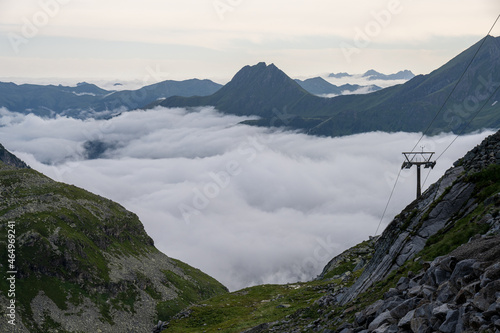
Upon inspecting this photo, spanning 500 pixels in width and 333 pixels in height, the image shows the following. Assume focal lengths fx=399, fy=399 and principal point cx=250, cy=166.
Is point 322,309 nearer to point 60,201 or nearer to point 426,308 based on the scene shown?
point 426,308

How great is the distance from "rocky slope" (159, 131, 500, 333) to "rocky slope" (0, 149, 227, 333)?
111 metres

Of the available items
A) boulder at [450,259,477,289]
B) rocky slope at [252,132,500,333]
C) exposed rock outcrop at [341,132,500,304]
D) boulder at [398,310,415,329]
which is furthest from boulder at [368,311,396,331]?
exposed rock outcrop at [341,132,500,304]

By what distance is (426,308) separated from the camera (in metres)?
17.6

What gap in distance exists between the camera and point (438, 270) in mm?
20344

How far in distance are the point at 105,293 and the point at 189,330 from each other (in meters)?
110

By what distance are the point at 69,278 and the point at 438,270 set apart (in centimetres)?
16928

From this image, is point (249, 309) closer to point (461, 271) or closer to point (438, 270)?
point (438, 270)

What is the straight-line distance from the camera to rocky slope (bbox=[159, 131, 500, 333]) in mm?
16297

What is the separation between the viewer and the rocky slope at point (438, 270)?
53.5ft

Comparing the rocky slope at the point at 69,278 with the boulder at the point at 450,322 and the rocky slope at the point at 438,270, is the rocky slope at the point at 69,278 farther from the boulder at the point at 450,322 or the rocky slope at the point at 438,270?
the boulder at the point at 450,322

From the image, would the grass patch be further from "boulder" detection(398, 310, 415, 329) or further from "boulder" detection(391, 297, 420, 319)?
"boulder" detection(398, 310, 415, 329)

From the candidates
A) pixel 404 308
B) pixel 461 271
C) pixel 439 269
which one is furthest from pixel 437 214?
pixel 404 308

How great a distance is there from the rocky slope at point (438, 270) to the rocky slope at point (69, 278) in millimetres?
110743

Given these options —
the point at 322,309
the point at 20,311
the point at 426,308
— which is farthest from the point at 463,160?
the point at 20,311
